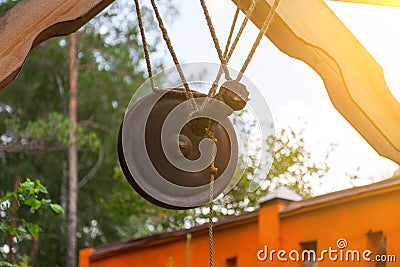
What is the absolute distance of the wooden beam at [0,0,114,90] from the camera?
207 centimetres

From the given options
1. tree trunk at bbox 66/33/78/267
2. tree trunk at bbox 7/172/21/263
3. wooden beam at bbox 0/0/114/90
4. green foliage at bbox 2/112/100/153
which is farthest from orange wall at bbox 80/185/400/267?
tree trunk at bbox 7/172/21/263

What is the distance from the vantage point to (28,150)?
39.2ft

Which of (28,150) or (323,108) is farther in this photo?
(28,150)

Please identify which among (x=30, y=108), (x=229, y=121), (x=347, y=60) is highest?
(x=30, y=108)

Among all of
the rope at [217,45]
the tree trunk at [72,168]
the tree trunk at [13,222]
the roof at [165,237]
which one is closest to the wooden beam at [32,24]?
the rope at [217,45]

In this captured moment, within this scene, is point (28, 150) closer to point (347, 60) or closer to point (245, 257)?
point (245, 257)

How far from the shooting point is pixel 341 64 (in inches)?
98.7

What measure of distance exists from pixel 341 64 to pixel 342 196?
156 centimetres

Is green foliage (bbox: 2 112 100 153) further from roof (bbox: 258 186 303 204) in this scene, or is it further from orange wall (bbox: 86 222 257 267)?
roof (bbox: 258 186 303 204)

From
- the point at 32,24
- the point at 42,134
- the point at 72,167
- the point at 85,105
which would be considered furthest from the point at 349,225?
the point at 85,105

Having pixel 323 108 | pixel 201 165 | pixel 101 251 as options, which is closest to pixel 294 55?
pixel 201 165

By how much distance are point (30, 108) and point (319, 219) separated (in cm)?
973

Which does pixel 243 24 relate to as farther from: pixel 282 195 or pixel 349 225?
pixel 282 195

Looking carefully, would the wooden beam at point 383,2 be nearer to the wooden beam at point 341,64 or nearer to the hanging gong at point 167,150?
the wooden beam at point 341,64
